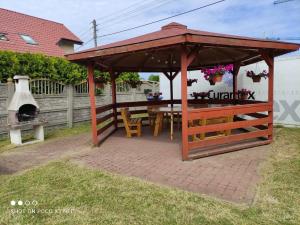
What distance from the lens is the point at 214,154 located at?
17.3 ft

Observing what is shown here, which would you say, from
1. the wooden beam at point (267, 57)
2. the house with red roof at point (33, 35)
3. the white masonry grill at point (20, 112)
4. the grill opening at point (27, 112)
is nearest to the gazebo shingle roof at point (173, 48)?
the wooden beam at point (267, 57)

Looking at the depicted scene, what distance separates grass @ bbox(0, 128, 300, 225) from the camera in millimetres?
2871

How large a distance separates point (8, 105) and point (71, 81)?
3.00m

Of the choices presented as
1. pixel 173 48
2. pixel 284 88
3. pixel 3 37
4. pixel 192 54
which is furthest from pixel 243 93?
pixel 3 37

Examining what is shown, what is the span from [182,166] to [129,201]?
5.21ft

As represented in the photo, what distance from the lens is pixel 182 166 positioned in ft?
15.2

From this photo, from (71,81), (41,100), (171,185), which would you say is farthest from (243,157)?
(71,81)

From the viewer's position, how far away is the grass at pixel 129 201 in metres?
2.87

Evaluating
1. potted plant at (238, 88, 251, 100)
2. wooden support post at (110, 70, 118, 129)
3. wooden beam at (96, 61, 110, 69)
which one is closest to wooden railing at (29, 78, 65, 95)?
wooden support post at (110, 70, 118, 129)

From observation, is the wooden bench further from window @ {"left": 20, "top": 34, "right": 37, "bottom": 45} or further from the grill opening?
window @ {"left": 20, "top": 34, "right": 37, "bottom": 45}

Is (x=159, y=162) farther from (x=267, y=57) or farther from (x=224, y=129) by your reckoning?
(x=267, y=57)

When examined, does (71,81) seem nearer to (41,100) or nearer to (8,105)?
(41,100)

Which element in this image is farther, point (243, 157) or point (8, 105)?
point (8, 105)

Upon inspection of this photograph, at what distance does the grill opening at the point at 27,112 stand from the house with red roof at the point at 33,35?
8.39 metres
